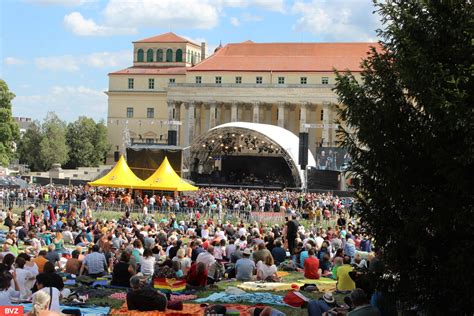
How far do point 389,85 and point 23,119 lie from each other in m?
Result: 176

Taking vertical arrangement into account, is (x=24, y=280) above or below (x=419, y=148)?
below

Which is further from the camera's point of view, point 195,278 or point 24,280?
point 195,278

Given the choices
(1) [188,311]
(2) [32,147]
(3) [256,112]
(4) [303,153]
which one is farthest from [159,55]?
(1) [188,311]

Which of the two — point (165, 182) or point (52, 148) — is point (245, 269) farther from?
point (52, 148)

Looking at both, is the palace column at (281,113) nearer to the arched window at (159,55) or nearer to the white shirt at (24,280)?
the arched window at (159,55)

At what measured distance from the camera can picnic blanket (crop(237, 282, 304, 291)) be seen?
56.1ft

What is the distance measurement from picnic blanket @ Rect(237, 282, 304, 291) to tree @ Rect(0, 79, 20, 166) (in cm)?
6148

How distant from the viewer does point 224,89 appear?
8375cm

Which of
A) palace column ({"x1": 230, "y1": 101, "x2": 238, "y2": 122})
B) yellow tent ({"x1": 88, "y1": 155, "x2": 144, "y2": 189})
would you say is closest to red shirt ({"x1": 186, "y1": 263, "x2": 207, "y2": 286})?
yellow tent ({"x1": 88, "y1": 155, "x2": 144, "y2": 189})

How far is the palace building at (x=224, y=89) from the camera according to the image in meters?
82.2

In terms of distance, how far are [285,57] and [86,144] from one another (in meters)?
23.1

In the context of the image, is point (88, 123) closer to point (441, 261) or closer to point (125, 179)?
point (125, 179)

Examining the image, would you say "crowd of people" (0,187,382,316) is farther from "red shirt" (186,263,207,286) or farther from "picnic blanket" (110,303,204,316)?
"picnic blanket" (110,303,204,316)

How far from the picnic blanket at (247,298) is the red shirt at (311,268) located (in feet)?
9.76
